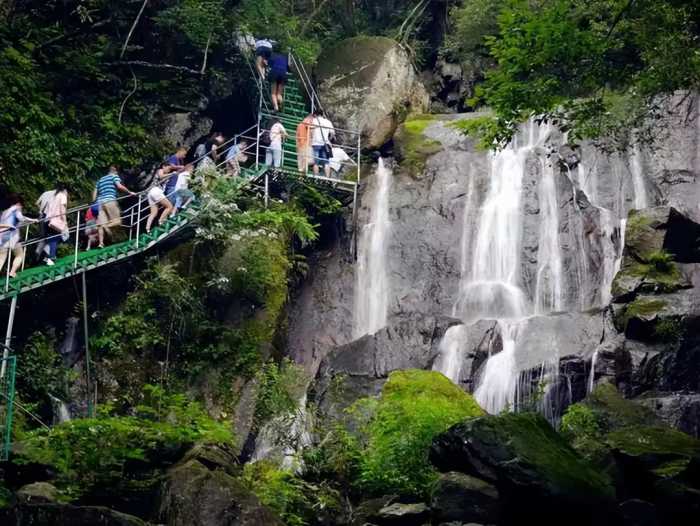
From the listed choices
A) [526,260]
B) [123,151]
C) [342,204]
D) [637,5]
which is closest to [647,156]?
[526,260]

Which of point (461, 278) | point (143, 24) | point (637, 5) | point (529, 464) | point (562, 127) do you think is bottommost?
point (529, 464)

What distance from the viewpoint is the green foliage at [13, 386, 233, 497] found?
41.7ft

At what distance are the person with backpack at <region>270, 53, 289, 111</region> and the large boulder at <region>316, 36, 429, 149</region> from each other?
1.55 m

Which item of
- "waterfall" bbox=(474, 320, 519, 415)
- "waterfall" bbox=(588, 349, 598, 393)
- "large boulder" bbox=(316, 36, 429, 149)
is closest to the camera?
"waterfall" bbox=(588, 349, 598, 393)

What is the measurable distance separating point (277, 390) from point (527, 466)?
18.2ft

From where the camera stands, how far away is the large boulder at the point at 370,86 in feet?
77.0

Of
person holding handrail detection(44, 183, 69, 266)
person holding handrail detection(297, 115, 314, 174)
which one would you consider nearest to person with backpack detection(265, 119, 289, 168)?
person holding handrail detection(297, 115, 314, 174)

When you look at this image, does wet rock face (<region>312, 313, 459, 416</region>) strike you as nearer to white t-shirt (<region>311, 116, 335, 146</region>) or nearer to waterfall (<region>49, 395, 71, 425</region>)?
waterfall (<region>49, 395, 71, 425</region>)

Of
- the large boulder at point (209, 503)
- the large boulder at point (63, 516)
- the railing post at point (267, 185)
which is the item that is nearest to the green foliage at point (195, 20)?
the railing post at point (267, 185)

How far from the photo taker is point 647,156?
70.3ft

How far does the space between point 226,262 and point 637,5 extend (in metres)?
7.89

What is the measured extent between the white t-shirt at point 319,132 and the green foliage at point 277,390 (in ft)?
17.4

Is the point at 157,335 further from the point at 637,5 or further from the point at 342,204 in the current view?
the point at 637,5

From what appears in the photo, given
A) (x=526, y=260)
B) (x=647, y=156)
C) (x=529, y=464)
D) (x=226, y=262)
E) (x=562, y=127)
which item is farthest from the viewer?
(x=647, y=156)
